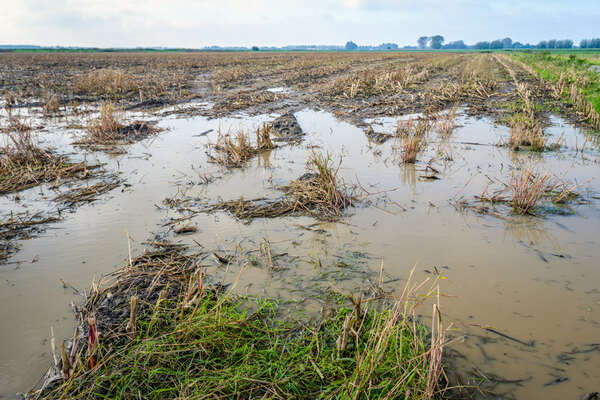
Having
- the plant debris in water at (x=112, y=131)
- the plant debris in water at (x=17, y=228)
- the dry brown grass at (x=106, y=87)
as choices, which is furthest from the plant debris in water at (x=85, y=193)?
the dry brown grass at (x=106, y=87)

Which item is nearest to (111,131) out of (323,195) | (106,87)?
(323,195)

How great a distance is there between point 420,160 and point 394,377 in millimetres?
4891

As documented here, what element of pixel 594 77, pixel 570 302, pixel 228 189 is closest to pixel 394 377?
pixel 570 302

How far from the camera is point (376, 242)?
364 centimetres

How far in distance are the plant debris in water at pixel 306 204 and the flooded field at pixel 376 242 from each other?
91 mm

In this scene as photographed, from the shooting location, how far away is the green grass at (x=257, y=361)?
1925 millimetres

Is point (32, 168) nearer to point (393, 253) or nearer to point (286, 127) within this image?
point (286, 127)

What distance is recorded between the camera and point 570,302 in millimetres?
2713

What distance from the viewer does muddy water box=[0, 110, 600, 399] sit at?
232 centimetres

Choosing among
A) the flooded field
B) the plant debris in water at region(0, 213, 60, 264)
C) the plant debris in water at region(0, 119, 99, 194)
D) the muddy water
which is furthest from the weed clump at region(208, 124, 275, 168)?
the plant debris in water at region(0, 213, 60, 264)

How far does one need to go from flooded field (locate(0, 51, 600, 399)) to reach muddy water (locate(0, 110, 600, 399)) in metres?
0.02

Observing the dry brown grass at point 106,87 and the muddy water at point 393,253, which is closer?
the muddy water at point 393,253

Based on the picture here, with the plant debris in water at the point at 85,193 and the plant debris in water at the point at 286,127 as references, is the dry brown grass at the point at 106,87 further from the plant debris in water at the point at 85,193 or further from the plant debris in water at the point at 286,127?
the plant debris in water at the point at 85,193

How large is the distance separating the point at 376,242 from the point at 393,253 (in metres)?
0.25
